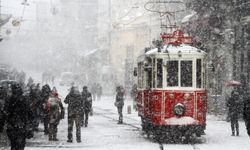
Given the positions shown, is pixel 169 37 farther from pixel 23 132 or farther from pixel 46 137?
pixel 23 132

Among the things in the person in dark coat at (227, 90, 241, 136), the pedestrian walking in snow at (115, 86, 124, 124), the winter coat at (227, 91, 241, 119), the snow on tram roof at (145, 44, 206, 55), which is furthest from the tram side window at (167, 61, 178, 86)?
the pedestrian walking in snow at (115, 86, 124, 124)

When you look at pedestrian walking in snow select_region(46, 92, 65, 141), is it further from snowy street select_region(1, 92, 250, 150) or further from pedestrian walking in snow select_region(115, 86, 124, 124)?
pedestrian walking in snow select_region(115, 86, 124, 124)

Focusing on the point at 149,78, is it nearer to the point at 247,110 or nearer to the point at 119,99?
the point at 247,110

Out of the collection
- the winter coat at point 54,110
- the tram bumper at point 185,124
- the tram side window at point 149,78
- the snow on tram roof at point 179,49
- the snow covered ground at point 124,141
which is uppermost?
the snow on tram roof at point 179,49

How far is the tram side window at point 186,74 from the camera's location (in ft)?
66.4

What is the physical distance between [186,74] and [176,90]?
671 mm

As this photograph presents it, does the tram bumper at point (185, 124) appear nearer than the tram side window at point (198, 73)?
Yes

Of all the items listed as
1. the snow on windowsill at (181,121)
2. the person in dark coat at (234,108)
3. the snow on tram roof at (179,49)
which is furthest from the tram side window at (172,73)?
the person in dark coat at (234,108)

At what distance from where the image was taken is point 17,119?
12.5 meters

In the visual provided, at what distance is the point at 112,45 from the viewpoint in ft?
235

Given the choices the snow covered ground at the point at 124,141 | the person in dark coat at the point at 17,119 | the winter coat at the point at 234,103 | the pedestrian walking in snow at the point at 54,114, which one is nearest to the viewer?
the person in dark coat at the point at 17,119

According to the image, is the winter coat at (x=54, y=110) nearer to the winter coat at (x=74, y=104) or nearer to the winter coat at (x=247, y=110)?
the winter coat at (x=74, y=104)

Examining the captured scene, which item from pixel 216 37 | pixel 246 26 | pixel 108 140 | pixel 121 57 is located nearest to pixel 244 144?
pixel 108 140

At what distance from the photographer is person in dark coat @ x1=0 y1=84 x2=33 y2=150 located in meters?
12.5
